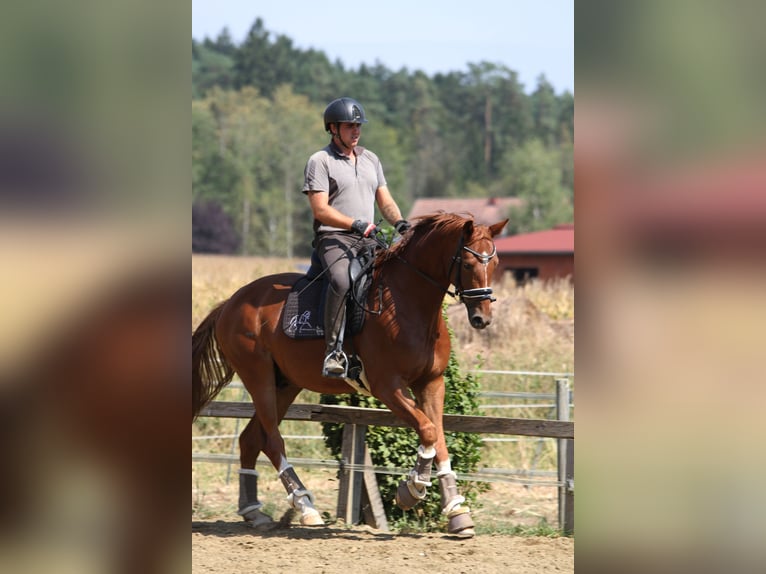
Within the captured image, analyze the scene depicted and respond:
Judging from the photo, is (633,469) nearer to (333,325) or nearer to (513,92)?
(333,325)

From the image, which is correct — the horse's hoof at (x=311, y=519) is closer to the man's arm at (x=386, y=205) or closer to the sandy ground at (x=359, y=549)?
the sandy ground at (x=359, y=549)

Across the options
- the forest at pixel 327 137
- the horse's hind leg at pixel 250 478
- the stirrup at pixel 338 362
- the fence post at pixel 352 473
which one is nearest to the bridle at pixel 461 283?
the stirrup at pixel 338 362

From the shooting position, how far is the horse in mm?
6988

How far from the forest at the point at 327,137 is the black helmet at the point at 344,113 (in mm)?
56540

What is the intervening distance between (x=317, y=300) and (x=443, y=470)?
1.73m

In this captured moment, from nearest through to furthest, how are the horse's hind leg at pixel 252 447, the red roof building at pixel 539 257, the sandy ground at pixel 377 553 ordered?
the sandy ground at pixel 377 553 < the horse's hind leg at pixel 252 447 < the red roof building at pixel 539 257

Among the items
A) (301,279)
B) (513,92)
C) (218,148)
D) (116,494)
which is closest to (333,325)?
(301,279)

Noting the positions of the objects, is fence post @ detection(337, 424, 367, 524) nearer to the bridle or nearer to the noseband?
the bridle

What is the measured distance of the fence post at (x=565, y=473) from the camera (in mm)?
7512

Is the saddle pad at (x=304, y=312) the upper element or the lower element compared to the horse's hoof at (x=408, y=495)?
upper

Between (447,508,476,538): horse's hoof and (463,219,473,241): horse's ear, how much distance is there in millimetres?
1974

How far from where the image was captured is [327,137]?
314 ft

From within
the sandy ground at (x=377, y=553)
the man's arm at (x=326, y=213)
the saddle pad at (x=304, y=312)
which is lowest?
the sandy ground at (x=377, y=553)

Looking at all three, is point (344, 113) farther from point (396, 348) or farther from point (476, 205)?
point (476, 205)
